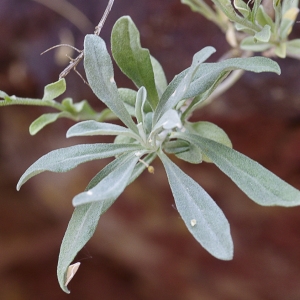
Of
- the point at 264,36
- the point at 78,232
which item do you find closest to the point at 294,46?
the point at 264,36

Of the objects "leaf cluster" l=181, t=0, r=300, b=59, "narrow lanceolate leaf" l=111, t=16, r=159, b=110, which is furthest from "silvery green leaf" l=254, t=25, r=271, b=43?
"narrow lanceolate leaf" l=111, t=16, r=159, b=110

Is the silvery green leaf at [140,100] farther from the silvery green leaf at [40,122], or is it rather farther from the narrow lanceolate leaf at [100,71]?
the silvery green leaf at [40,122]

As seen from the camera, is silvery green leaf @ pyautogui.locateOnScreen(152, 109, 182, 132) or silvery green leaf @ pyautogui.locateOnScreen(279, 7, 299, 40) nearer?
silvery green leaf @ pyautogui.locateOnScreen(152, 109, 182, 132)

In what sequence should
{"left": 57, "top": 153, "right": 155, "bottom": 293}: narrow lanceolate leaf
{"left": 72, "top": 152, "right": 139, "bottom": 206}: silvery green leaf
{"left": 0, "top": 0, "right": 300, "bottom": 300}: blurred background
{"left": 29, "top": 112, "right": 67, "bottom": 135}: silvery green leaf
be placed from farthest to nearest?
{"left": 0, "top": 0, "right": 300, "bottom": 300}: blurred background < {"left": 29, "top": 112, "right": 67, "bottom": 135}: silvery green leaf < {"left": 57, "top": 153, "right": 155, "bottom": 293}: narrow lanceolate leaf < {"left": 72, "top": 152, "right": 139, "bottom": 206}: silvery green leaf

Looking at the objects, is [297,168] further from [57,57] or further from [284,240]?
[57,57]

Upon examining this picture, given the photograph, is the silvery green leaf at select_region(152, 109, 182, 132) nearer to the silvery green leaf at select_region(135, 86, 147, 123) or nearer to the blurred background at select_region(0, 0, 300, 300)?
the silvery green leaf at select_region(135, 86, 147, 123)

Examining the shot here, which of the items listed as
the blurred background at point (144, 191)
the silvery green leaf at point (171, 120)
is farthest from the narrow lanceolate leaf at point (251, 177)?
the blurred background at point (144, 191)

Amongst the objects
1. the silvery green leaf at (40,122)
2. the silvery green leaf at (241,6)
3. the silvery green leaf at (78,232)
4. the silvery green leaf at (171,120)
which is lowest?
the silvery green leaf at (78,232)
